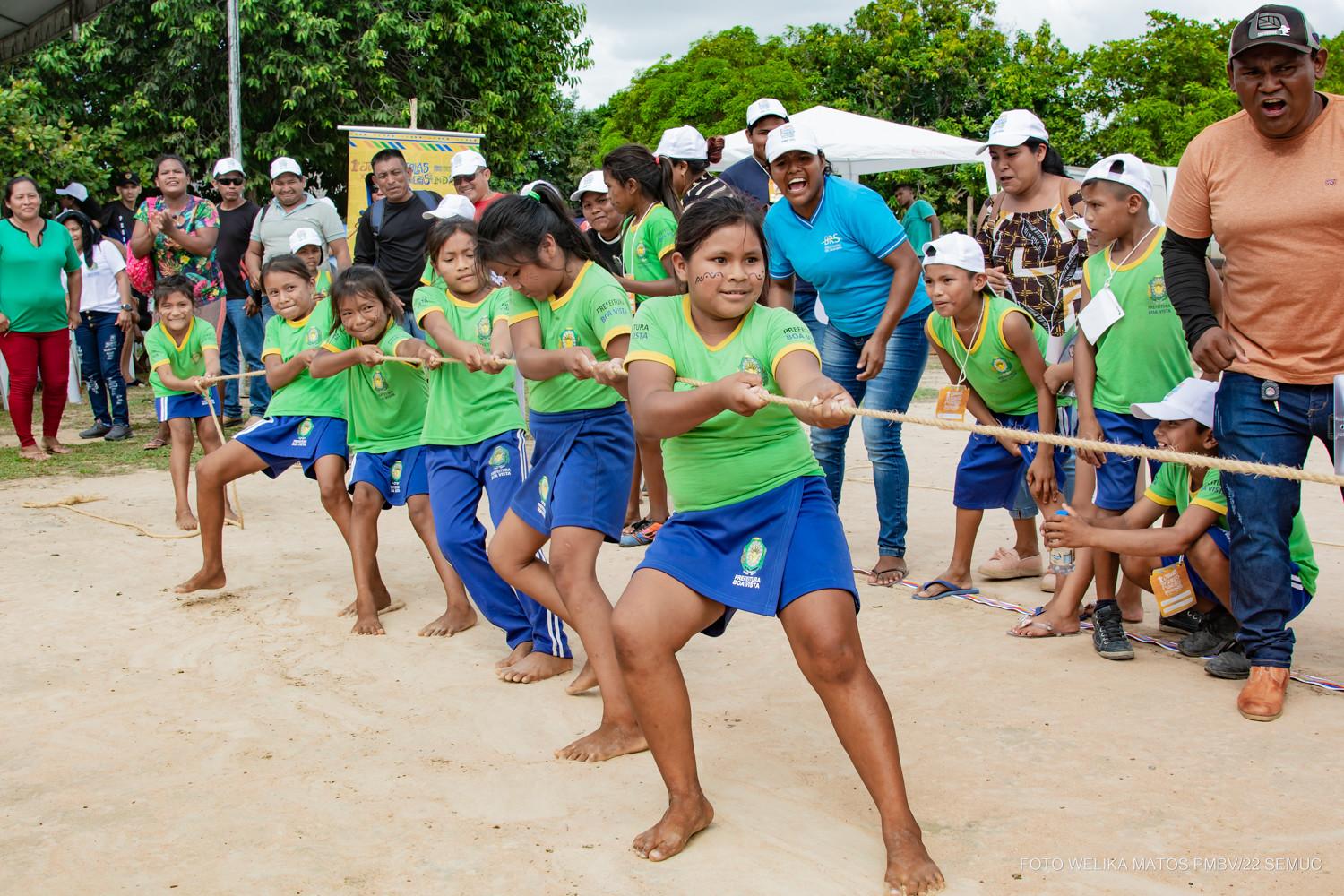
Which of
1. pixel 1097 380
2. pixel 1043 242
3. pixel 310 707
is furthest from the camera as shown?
pixel 1043 242

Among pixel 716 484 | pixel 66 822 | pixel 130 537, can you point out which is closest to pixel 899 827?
pixel 716 484

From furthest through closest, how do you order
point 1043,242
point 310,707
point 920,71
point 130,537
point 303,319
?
point 920,71, point 130,537, point 303,319, point 1043,242, point 310,707

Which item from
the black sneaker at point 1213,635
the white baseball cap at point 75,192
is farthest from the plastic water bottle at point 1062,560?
the white baseball cap at point 75,192

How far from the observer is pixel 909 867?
2756 millimetres

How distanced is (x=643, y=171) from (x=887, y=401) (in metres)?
1.72

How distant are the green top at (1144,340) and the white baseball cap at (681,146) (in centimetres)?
288

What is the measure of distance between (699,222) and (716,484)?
704mm

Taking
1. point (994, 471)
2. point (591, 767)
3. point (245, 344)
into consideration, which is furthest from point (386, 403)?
point (245, 344)

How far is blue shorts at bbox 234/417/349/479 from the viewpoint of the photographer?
18.1 feet

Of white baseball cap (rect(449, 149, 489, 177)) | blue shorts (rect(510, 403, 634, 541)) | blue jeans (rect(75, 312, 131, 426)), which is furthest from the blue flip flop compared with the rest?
blue jeans (rect(75, 312, 131, 426))

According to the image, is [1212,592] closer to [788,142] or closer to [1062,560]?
[1062,560]

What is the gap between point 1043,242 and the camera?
5574 mm

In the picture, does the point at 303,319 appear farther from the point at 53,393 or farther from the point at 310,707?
the point at 53,393

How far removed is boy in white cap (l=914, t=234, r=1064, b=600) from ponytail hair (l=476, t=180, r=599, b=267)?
1.75m
